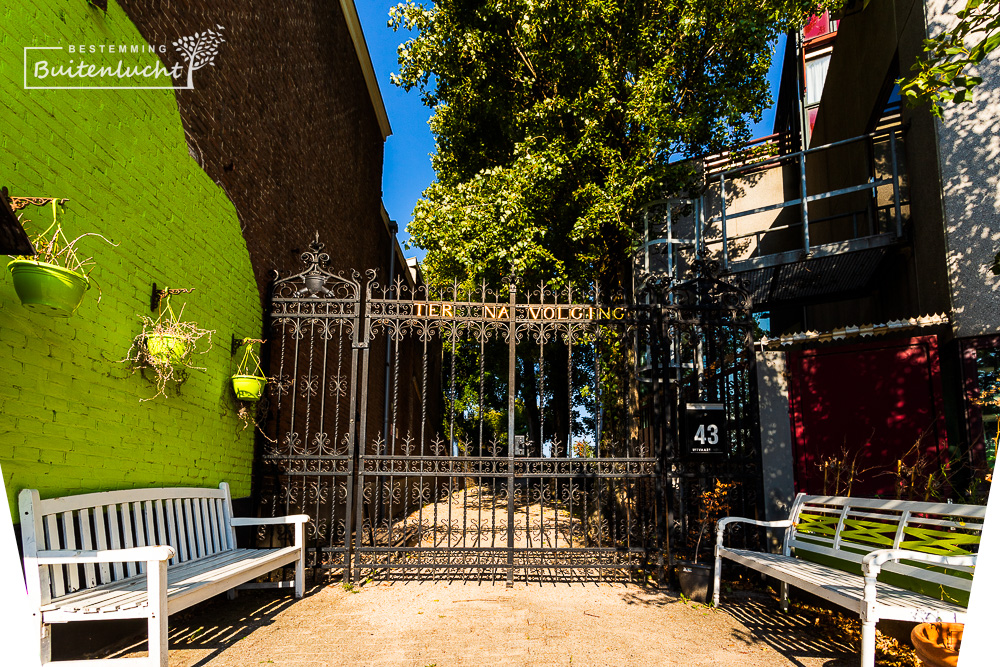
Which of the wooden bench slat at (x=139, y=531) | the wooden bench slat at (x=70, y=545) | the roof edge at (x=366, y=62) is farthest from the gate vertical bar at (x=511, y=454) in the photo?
the roof edge at (x=366, y=62)

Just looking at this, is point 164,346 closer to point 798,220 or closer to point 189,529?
point 189,529

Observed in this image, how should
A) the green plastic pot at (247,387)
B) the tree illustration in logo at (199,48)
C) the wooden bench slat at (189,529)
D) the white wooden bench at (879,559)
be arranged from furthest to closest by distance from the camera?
the green plastic pot at (247,387) → the tree illustration in logo at (199,48) → the wooden bench slat at (189,529) → the white wooden bench at (879,559)

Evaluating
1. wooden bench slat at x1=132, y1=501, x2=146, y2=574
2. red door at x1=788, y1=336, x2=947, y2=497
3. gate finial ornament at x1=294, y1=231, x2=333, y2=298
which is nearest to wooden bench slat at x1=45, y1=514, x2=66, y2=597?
wooden bench slat at x1=132, y1=501, x2=146, y2=574

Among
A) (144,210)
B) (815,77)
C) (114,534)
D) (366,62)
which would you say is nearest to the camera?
(114,534)

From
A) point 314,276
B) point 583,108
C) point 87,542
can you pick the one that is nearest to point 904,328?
point 583,108

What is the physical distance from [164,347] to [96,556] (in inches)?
63.9

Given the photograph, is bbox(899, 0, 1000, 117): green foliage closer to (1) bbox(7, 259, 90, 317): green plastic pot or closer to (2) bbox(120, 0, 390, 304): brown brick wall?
(1) bbox(7, 259, 90, 317): green plastic pot

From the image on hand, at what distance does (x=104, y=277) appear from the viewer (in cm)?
402

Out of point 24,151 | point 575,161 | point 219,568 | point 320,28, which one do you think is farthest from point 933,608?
point 320,28

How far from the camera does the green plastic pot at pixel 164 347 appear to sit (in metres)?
4.35

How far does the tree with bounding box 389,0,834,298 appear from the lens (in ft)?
30.2

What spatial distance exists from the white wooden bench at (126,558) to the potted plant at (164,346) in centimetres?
84

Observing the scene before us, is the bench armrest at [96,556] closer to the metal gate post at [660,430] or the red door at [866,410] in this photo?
the metal gate post at [660,430]
